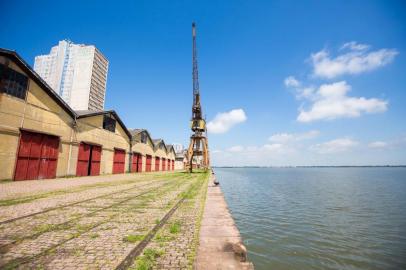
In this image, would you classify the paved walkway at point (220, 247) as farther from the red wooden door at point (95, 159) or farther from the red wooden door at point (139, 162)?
the red wooden door at point (139, 162)

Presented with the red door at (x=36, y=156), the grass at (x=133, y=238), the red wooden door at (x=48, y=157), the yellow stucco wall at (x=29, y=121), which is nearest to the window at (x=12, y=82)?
the yellow stucco wall at (x=29, y=121)

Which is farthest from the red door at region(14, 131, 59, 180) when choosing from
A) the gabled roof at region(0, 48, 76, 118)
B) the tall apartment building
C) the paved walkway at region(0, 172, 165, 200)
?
the tall apartment building

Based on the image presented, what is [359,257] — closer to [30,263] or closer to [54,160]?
[30,263]

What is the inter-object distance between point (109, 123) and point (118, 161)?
5.42m

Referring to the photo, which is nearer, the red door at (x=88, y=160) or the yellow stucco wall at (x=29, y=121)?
the yellow stucco wall at (x=29, y=121)

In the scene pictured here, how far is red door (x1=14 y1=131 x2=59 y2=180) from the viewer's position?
14555 mm

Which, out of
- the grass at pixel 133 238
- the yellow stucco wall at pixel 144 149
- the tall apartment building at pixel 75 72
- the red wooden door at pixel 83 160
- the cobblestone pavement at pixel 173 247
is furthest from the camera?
the tall apartment building at pixel 75 72

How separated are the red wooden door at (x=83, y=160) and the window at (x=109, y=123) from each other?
13.5ft

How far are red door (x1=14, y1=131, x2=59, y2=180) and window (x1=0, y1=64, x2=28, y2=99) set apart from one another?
2.87 metres

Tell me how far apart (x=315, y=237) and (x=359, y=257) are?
174 centimetres

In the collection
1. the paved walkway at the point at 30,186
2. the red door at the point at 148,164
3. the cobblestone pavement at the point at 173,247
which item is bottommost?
the cobblestone pavement at the point at 173,247

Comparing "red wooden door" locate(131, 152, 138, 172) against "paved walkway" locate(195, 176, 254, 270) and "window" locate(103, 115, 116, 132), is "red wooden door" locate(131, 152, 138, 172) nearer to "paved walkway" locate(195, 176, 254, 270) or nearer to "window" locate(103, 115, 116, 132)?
"window" locate(103, 115, 116, 132)

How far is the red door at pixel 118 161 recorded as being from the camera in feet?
88.7

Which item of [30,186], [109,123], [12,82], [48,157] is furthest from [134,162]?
[30,186]
